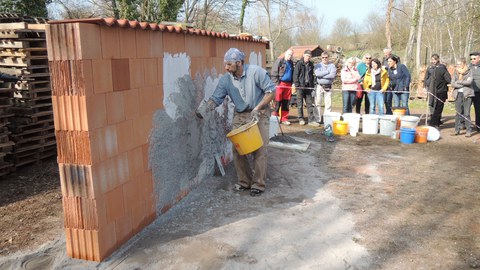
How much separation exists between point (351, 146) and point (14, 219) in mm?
5962

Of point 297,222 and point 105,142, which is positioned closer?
point 105,142

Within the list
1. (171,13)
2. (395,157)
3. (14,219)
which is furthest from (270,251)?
(171,13)

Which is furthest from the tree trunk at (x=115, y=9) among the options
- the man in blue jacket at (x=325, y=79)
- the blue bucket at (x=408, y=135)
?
the blue bucket at (x=408, y=135)

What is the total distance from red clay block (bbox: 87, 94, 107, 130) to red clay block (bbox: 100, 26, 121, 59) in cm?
36

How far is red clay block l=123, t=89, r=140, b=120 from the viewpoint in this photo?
12.1ft

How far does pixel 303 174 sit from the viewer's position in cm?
616

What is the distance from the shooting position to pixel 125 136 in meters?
3.68

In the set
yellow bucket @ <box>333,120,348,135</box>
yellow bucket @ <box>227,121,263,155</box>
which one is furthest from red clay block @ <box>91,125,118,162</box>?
yellow bucket @ <box>333,120,348,135</box>

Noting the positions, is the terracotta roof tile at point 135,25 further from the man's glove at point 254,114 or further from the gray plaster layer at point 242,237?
the gray plaster layer at point 242,237

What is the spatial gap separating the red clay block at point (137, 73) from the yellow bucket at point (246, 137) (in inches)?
49.4

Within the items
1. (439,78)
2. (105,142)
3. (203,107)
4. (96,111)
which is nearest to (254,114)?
(203,107)

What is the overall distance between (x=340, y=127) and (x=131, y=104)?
20.6 ft

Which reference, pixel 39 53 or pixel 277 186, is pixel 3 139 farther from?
pixel 277 186

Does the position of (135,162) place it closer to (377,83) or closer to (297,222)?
(297,222)
